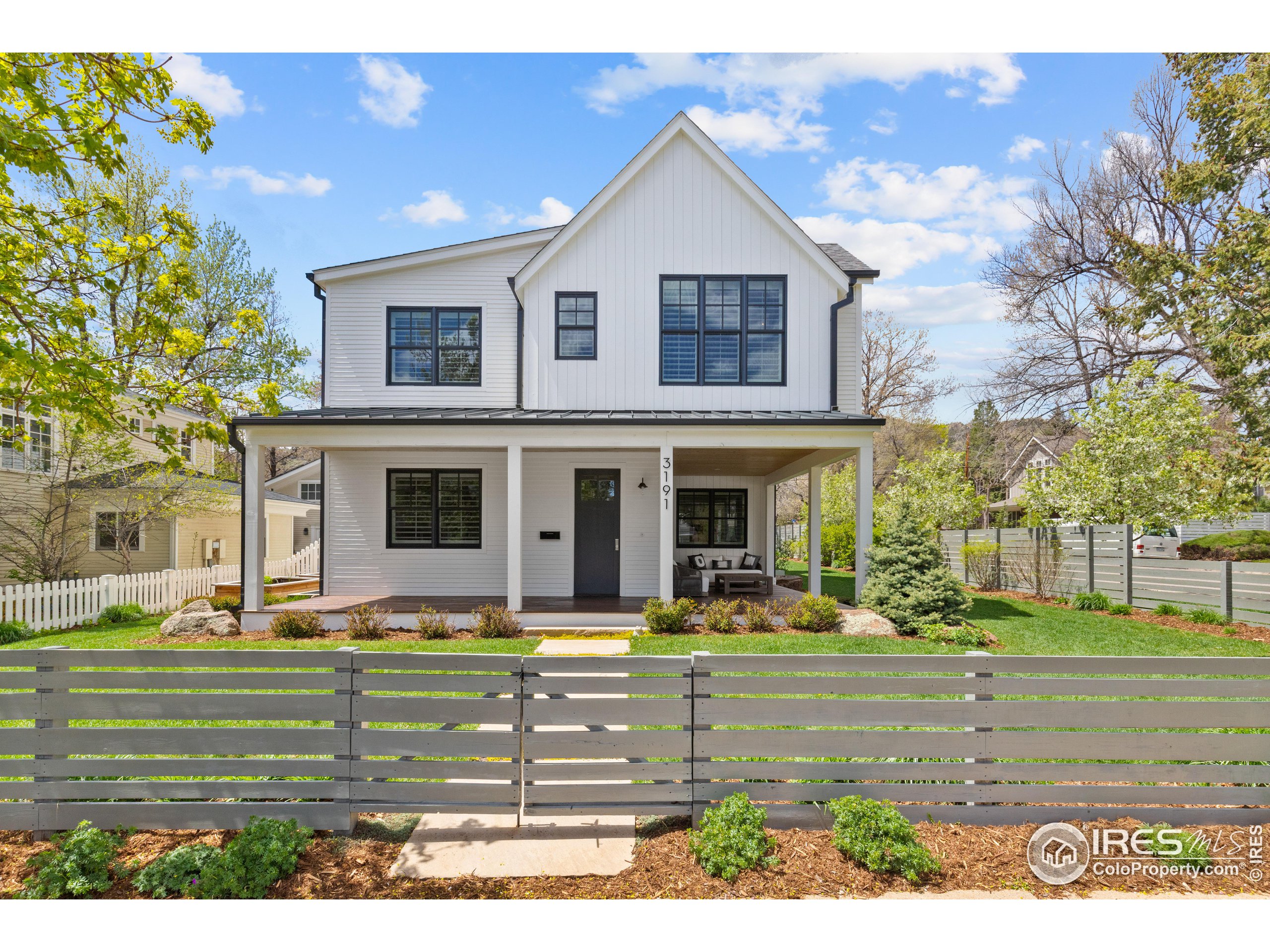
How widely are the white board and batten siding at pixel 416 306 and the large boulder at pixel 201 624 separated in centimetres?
477

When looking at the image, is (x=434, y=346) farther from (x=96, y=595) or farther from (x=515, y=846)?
(x=515, y=846)

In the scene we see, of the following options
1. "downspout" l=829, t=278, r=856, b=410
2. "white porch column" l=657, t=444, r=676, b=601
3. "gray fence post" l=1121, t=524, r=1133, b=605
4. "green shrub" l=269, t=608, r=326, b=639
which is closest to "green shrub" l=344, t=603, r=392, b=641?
"green shrub" l=269, t=608, r=326, b=639

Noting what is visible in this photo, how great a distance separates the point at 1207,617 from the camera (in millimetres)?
11469

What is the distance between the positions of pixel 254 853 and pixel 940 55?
745 centimetres

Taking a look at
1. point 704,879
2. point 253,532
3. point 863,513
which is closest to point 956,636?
point 863,513

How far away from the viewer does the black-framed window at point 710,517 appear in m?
16.4

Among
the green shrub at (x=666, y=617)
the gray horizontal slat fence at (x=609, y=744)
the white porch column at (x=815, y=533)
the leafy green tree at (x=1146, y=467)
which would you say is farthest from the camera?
the leafy green tree at (x=1146, y=467)

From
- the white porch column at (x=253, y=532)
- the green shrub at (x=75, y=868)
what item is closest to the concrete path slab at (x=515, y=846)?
the green shrub at (x=75, y=868)

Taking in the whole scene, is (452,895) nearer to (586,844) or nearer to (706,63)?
(586,844)

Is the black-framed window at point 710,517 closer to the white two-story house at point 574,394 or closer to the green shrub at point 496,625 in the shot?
the white two-story house at point 574,394

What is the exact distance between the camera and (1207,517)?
600 inches

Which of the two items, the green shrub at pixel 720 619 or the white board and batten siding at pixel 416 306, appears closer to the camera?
the green shrub at pixel 720 619

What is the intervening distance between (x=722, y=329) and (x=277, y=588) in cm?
1215
